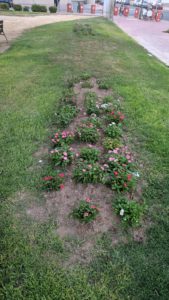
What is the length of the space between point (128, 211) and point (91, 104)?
2.57m

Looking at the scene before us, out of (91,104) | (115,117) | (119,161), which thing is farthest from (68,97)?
(119,161)

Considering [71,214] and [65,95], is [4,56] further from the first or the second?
[71,214]

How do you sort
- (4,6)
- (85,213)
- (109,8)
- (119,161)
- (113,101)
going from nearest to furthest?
(85,213) → (119,161) → (113,101) → (109,8) → (4,6)

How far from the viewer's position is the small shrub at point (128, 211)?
103 inches

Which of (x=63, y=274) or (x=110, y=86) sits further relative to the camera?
(x=110, y=86)

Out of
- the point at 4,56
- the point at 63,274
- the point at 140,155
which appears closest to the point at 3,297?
the point at 63,274

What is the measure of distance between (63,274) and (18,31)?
13344mm

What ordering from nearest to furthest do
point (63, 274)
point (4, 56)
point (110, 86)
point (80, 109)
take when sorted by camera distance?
point (63, 274)
point (80, 109)
point (110, 86)
point (4, 56)

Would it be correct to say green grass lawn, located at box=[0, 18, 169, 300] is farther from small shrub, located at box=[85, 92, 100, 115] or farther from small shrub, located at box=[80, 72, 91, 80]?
small shrub, located at box=[85, 92, 100, 115]

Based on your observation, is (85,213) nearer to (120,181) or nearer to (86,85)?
(120,181)

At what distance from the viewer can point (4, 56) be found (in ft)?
27.4

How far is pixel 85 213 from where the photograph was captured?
2.60m

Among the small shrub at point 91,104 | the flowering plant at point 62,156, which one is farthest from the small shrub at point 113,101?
the flowering plant at point 62,156

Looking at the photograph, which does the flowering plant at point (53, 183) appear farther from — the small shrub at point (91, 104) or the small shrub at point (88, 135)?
the small shrub at point (91, 104)
